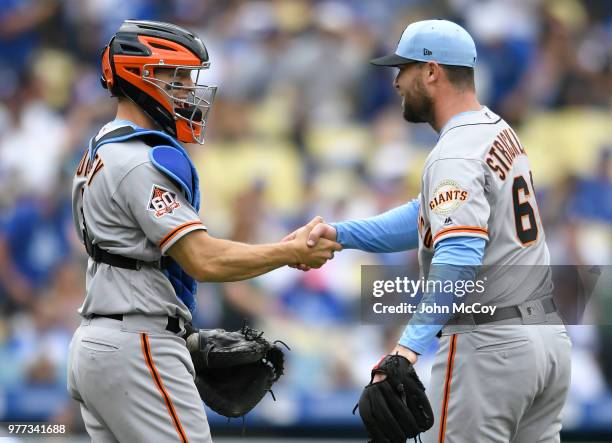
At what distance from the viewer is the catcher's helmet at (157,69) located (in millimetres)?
4516

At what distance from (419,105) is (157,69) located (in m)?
1.17

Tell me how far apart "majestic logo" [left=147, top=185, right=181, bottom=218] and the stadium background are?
16.3ft

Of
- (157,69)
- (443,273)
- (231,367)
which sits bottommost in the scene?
(231,367)

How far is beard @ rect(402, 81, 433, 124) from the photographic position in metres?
4.81

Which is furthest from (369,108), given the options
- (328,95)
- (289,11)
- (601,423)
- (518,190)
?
(518,190)

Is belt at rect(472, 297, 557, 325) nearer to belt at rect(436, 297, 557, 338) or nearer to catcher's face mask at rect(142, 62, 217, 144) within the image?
belt at rect(436, 297, 557, 338)

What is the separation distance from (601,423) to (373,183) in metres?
2.78

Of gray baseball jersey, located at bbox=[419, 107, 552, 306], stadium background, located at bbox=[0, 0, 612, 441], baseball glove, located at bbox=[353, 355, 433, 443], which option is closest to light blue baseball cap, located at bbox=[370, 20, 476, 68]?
gray baseball jersey, located at bbox=[419, 107, 552, 306]

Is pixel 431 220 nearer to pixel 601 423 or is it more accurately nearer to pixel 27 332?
pixel 601 423

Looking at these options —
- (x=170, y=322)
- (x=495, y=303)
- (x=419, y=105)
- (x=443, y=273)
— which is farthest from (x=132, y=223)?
(x=495, y=303)

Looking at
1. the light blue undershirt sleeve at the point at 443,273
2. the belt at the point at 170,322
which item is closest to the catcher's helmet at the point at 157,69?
the belt at the point at 170,322

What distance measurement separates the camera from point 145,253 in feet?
14.1

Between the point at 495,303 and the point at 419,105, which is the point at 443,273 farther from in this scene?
the point at 419,105

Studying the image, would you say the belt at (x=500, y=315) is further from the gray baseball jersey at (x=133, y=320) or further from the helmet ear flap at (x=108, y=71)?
the helmet ear flap at (x=108, y=71)
